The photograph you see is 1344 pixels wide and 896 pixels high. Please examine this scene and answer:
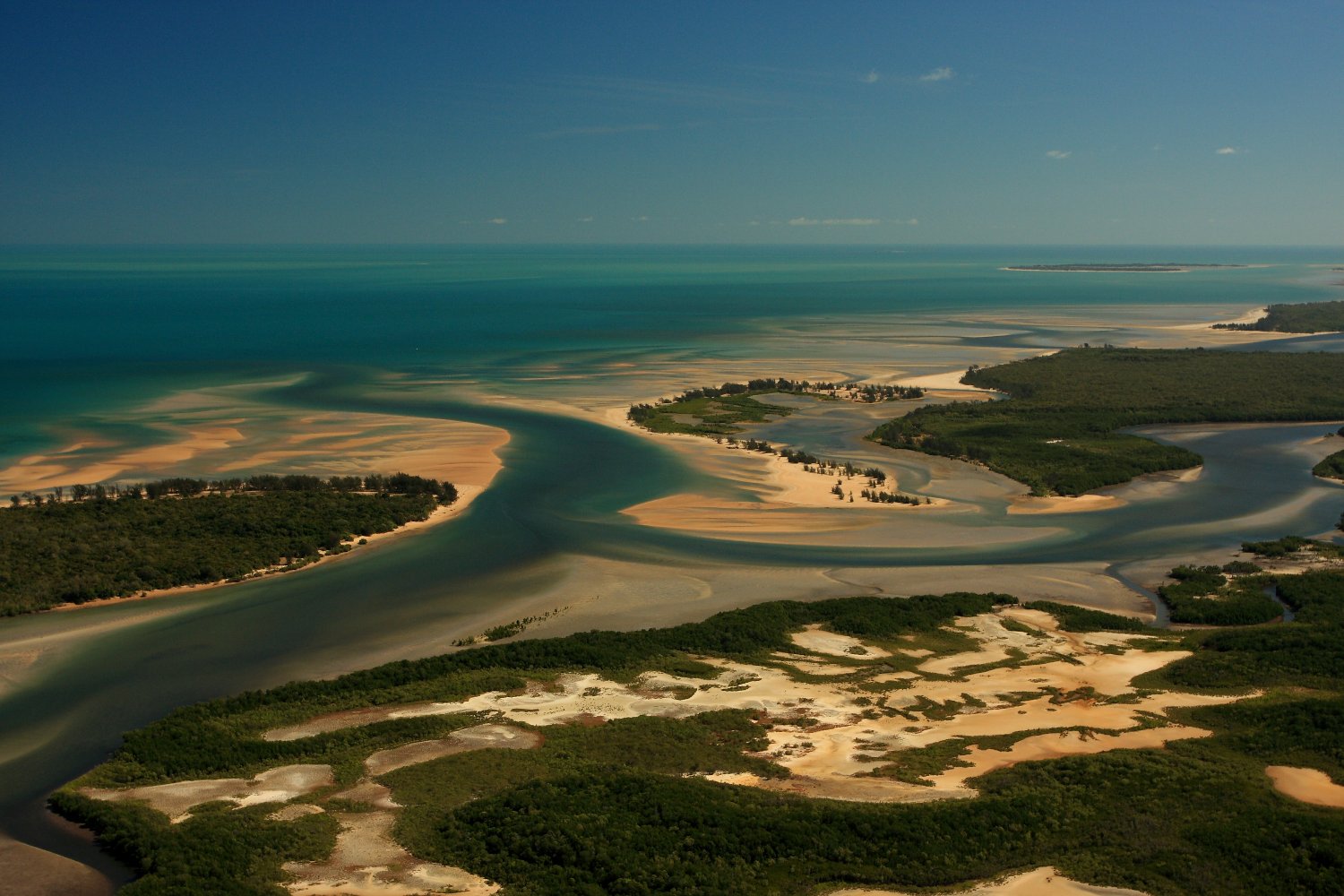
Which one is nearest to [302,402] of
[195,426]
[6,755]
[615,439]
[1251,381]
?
[195,426]

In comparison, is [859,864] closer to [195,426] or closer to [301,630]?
[301,630]

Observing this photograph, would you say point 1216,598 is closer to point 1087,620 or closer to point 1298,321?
point 1087,620

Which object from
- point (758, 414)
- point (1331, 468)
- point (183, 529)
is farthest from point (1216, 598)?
point (758, 414)

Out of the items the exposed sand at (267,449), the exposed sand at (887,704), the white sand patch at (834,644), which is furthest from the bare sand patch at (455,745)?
the exposed sand at (267,449)

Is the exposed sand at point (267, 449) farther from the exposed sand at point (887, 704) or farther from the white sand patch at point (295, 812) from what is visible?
the white sand patch at point (295, 812)

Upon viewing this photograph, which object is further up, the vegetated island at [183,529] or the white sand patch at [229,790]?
the vegetated island at [183,529]
